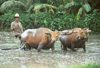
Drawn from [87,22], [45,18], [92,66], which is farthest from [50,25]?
[92,66]

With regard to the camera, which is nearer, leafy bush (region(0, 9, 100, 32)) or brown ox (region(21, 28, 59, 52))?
brown ox (region(21, 28, 59, 52))

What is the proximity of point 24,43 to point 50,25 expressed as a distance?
1166 cm

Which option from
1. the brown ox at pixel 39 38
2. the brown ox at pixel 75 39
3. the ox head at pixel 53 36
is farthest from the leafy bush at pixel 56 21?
the ox head at pixel 53 36

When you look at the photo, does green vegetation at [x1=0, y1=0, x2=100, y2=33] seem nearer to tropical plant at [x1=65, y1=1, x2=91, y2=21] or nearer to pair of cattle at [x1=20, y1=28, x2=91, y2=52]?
tropical plant at [x1=65, y1=1, x2=91, y2=21]

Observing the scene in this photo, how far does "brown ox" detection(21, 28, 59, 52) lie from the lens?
13.4 m

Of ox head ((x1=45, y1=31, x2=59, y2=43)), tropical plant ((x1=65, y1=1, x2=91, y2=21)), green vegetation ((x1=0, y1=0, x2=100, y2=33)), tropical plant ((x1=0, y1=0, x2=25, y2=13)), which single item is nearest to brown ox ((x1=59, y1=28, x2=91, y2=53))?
ox head ((x1=45, y1=31, x2=59, y2=43))

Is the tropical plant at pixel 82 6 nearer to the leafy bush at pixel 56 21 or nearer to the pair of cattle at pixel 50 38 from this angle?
the leafy bush at pixel 56 21

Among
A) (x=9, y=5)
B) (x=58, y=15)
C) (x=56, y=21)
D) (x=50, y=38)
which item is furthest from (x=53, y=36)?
(x=9, y=5)

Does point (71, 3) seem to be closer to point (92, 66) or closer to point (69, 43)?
point (69, 43)

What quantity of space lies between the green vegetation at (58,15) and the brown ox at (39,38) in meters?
10.9

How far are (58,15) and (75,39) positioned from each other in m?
14.1

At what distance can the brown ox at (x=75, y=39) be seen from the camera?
13.7m

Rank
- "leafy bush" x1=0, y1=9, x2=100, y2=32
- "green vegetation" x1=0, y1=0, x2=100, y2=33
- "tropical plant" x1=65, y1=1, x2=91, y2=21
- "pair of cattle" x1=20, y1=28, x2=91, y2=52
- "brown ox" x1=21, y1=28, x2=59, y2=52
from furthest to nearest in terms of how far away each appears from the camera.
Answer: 1. "tropical plant" x1=65, y1=1, x2=91, y2=21
2. "green vegetation" x1=0, y1=0, x2=100, y2=33
3. "leafy bush" x1=0, y1=9, x2=100, y2=32
4. "pair of cattle" x1=20, y1=28, x2=91, y2=52
5. "brown ox" x1=21, y1=28, x2=59, y2=52

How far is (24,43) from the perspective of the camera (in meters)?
14.8
